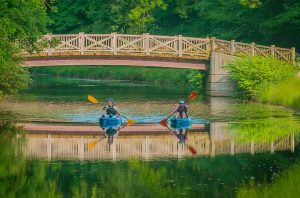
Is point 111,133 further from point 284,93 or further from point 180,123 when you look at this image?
point 284,93

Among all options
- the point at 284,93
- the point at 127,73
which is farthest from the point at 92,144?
the point at 127,73

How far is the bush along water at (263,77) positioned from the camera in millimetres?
42938

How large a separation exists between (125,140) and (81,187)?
9.42 m

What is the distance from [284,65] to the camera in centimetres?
4803

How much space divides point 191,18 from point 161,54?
21.7m

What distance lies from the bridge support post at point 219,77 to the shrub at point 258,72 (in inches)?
80.5

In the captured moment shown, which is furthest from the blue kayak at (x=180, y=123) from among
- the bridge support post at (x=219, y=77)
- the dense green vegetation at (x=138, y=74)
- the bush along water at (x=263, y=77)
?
the dense green vegetation at (x=138, y=74)

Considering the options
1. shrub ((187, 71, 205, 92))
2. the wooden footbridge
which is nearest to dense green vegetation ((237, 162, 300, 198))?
the wooden footbridge

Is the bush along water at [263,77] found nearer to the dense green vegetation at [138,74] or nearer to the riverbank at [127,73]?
the dense green vegetation at [138,74]

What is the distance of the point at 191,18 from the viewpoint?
239 feet

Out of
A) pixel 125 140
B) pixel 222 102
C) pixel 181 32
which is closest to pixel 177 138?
pixel 125 140

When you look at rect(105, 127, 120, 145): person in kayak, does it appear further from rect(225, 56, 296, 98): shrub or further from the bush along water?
rect(225, 56, 296, 98): shrub

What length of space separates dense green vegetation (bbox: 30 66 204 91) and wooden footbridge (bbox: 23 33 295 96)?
416cm

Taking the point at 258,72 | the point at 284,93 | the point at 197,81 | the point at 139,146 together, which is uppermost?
the point at 258,72
